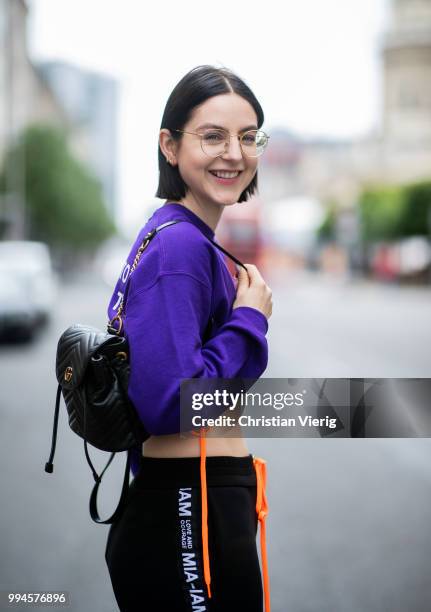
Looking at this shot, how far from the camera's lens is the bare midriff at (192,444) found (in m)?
1.54

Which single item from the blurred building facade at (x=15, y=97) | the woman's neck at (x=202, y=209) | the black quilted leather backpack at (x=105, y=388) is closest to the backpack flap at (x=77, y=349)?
the black quilted leather backpack at (x=105, y=388)

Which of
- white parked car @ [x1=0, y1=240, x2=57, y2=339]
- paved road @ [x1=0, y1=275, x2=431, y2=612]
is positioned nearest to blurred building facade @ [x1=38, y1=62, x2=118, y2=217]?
white parked car @ [x1=0, y1=240, x2=57, y2=339]

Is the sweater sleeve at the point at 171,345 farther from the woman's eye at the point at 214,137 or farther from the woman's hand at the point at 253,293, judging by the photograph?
the woman's eye at the point at 214,137

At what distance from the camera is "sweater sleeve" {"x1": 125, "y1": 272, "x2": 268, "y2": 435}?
55.3 inches

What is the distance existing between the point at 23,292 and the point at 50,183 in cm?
3065

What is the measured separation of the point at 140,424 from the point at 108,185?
174911 mm

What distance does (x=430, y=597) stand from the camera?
3.22 m

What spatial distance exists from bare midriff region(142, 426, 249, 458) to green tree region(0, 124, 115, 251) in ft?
131

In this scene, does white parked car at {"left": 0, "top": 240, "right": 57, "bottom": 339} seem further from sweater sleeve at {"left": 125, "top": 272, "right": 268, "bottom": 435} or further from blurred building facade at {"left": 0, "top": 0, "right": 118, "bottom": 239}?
blurred building facade at {"left": 0, "top": 0, "right": 118, "bottom": 239}

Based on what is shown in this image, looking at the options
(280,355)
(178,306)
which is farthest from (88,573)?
(280,355)

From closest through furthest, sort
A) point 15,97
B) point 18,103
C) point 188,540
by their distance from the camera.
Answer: point 188,540 < point 15,97 < point 18,103

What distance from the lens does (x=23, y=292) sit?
13.1 meters

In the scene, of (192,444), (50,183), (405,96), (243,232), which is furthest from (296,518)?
(405,96)

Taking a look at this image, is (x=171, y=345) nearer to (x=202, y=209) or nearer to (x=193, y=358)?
(x=193, y=358)
